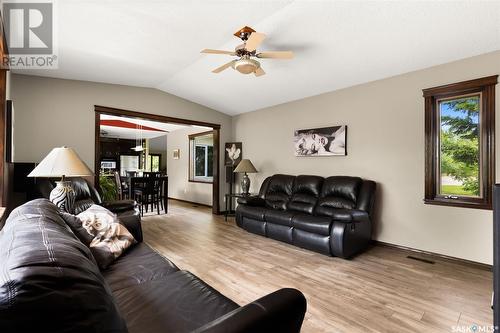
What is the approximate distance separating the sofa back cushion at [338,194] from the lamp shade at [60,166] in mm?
2974

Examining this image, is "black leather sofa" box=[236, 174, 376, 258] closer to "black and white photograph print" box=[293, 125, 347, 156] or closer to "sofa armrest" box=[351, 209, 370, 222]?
"sofa armrest" box=[351, 209, 370, 222]

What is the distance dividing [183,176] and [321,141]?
503cm

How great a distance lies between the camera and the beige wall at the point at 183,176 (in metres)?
7.17

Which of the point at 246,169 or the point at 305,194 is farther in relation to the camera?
the point at 246,169

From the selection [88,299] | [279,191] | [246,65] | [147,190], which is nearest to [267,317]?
[88,299]

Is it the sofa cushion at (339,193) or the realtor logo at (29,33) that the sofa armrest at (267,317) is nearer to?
the sofa cushion at (339,193)

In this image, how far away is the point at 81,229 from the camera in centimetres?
179

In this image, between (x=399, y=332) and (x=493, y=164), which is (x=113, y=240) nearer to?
(x=399, y=332)

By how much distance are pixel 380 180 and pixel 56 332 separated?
393 centimetres

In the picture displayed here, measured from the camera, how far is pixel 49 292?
2.06 feet

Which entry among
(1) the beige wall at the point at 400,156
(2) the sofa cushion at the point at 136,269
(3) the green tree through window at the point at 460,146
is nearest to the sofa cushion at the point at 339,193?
(1) the beige wall at the point at 400,156

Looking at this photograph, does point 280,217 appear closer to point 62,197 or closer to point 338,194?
point 338,194

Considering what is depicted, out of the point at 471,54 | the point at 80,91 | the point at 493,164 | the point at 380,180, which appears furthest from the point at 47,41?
the point at 493,164

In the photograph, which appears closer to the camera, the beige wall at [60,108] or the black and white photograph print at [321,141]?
the beige wall at [60,108]
